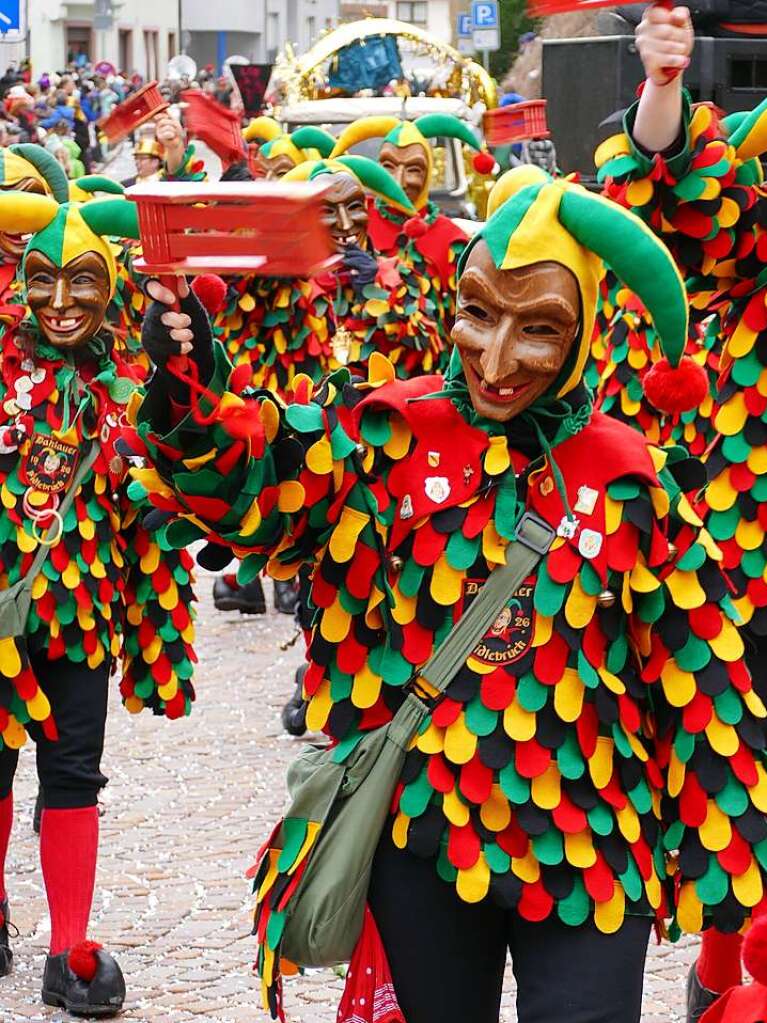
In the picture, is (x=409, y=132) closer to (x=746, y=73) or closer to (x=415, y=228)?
(x=415, y=228)

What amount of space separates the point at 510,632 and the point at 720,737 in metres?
0.40

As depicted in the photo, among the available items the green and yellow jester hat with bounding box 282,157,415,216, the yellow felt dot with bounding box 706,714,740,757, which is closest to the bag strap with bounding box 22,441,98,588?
the yellow felt dot with bounding box 706,714,740,757

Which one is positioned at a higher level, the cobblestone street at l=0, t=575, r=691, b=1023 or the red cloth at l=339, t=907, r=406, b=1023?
the red cloth at l=339, t=907, r=406, b=1023

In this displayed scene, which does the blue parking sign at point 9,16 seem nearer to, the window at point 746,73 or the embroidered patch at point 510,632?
the window at point 746,73

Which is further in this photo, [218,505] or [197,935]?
[197,935]

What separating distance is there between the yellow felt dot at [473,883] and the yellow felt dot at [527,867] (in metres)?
0.05

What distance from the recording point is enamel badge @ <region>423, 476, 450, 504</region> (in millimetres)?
3428

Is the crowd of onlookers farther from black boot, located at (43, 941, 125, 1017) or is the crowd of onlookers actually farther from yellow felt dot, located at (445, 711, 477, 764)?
yellow felt dot, located at (445, 711, 477, 764)

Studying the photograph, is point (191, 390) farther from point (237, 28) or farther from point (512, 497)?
point (237, 28)

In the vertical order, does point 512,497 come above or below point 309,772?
above

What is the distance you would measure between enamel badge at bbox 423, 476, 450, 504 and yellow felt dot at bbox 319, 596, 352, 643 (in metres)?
0.25

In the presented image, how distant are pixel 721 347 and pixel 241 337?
4233 millimetres

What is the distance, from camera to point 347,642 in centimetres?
354

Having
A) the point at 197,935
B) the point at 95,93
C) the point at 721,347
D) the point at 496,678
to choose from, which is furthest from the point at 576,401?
the point at 95,93
